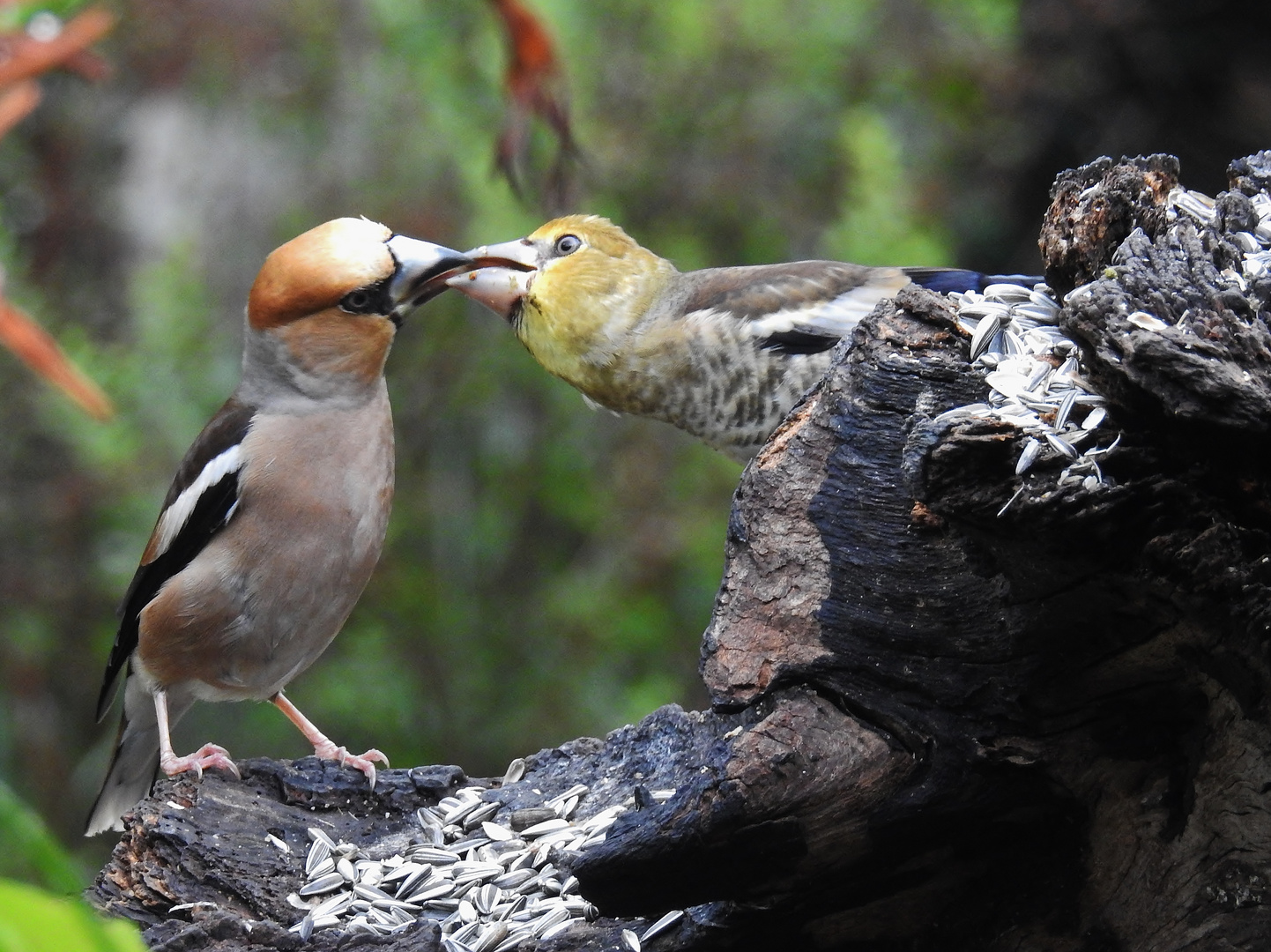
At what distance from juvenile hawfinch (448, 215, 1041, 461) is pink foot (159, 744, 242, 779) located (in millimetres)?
1157

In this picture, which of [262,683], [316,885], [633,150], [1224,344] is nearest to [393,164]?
[633,150]

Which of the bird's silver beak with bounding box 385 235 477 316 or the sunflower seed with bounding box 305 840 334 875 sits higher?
the bird's silver beak with bounding box 385 235 477 316

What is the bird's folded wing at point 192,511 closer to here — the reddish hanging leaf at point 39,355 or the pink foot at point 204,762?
the pink foot at point 204,762

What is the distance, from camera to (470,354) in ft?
16.5

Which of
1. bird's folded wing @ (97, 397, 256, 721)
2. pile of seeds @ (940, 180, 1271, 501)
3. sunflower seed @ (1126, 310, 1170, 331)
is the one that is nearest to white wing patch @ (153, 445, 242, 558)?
bird's folded wing @ (97, 397, 256, 721)

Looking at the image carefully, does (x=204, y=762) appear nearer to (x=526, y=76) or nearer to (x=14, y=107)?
(x=526, y=76)

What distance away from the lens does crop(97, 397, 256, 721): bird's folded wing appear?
110 inches

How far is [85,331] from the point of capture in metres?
5.25

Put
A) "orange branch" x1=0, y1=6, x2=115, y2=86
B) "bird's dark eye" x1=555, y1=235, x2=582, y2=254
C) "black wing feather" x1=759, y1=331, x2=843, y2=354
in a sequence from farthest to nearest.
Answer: "bird's dark eye" x1=555, y1=235, x2=582, y2=254
"black wing feather" x1=759, y1=331, x2=843, y2=354
"orange branch" x1=0, y1=6, x2=115, y2=86

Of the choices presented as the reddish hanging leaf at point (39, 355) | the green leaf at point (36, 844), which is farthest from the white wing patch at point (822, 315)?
the reddish hanging leaf at point (39, 355)

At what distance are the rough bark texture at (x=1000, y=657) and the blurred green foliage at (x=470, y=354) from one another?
2686 mm

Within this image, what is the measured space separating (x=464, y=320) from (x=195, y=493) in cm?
231

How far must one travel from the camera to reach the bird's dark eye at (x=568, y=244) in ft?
10.6

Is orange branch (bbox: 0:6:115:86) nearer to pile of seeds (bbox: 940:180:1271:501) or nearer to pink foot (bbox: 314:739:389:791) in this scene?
pile of seeds (bbox: 940:180:1271:501)
